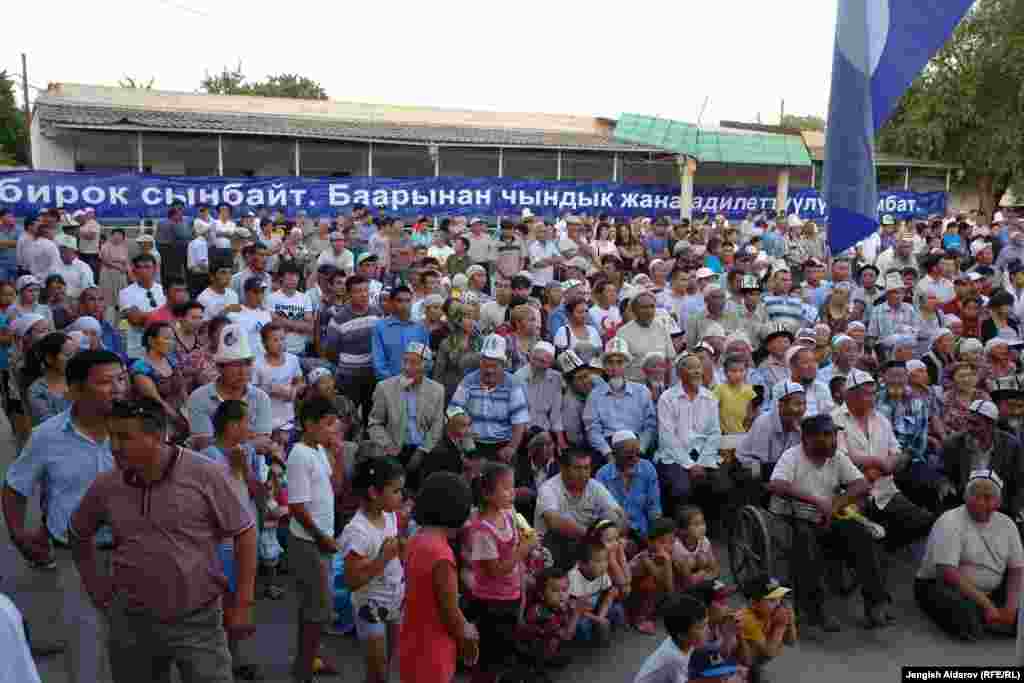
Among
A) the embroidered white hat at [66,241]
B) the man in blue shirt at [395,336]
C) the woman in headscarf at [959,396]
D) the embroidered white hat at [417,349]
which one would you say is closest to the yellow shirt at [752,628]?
the embroidered white hat at [417,349]

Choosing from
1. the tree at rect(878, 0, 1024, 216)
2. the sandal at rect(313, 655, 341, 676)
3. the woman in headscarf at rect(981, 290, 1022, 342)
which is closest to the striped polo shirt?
the sandal at rect(313, 655, 341, 676)

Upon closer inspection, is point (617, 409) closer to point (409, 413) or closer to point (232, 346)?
point (409, 413)

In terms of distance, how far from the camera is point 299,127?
28.1 meters

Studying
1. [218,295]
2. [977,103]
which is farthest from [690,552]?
[977,103]

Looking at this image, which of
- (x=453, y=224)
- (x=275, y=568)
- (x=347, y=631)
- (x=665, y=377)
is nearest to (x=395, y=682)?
(x=347, y=631)

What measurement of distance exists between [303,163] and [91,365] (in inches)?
1016

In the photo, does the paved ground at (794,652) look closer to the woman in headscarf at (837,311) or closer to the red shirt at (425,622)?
the red shirt at (425,622)

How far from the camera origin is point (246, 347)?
17.7ft

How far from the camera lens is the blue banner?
15820mm

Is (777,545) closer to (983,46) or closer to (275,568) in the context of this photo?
(275,568)

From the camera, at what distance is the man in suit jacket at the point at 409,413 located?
6.87 m

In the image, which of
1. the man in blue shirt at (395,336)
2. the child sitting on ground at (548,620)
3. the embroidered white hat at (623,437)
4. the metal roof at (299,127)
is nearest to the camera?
the child sitting on ground at (548,620)

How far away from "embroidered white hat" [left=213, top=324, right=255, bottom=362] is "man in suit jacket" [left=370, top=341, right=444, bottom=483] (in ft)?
5.34

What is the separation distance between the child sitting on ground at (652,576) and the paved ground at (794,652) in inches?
5.8
